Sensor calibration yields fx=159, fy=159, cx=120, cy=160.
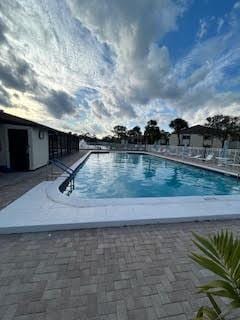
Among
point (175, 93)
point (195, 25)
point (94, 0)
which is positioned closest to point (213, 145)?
point (175, 93)

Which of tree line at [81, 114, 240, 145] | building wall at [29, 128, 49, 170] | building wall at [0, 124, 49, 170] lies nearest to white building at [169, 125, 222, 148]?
tree line at [81, 114, 240, 145]

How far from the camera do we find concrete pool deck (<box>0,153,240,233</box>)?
2980 millimetres

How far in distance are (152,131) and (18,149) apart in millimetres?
33154

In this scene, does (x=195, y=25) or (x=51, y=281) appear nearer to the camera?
(x=51, y=281)

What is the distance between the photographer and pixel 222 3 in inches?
238

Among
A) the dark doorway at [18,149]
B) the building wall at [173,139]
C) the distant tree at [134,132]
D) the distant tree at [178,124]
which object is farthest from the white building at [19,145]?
the distant tree at [134,132]

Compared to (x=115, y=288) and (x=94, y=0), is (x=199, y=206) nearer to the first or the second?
(x=115, y=288)

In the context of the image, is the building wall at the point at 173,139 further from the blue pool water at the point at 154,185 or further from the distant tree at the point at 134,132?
the blue pool water at the point at 154,185

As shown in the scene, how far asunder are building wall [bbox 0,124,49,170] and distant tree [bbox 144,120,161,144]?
102 feet

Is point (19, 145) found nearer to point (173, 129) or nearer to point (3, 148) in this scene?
point (3, 148)

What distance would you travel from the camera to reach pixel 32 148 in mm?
7910

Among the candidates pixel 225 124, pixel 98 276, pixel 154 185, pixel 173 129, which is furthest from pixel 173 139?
pixel 98 276

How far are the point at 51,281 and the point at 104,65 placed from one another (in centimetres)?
1146

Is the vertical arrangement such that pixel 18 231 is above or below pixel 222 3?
below
